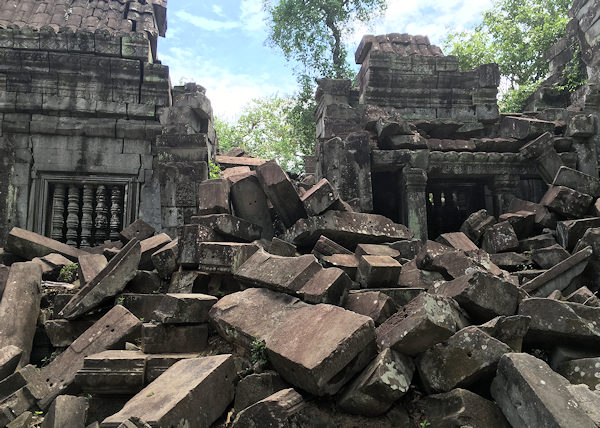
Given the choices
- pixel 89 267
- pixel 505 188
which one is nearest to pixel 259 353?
pixel 89 267

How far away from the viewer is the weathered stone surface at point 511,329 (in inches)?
112

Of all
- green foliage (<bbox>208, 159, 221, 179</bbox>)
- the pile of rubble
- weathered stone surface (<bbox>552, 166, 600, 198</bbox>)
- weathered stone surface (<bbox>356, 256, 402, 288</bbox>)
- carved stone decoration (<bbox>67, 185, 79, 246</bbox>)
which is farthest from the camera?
green foliage (<bbox>208, 159, 221, 179</bbox>)

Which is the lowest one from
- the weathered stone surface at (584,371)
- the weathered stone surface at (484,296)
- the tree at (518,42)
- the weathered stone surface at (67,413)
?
the weathered stone surface at (67,413)

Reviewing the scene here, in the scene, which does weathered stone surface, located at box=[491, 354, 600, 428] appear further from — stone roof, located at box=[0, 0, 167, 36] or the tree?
the tree

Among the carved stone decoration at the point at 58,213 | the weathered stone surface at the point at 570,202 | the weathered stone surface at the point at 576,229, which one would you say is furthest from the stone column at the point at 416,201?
the carved stone decoration at the point at 58,213

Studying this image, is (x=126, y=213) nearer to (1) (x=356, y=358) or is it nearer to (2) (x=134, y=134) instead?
(2) (x=134, y=134)

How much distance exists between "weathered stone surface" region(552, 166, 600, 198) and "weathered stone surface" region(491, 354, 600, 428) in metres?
4.73

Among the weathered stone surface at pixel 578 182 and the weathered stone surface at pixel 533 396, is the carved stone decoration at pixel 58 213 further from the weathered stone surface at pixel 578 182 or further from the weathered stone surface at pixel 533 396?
the weathered stone surface at pixel 578 182

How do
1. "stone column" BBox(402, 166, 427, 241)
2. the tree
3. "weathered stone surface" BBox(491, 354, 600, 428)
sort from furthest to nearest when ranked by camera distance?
1. the tree
2. "stone column" BBox(402, 166, 427, 241)
3. "weathered stone surface" BBox(491, 354, 600, 428)

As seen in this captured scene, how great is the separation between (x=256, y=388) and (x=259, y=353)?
271mm

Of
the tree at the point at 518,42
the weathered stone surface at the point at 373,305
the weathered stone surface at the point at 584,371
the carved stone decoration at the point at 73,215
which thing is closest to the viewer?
the weathered stone surface at the point at 584,371

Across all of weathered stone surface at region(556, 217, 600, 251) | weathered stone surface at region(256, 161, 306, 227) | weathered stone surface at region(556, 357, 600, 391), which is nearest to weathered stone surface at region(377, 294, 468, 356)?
weathered stone surface at region(556, 357, 600, 391)

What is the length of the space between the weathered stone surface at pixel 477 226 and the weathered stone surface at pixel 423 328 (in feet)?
11.5

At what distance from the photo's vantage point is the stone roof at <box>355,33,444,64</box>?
8.62 metres
